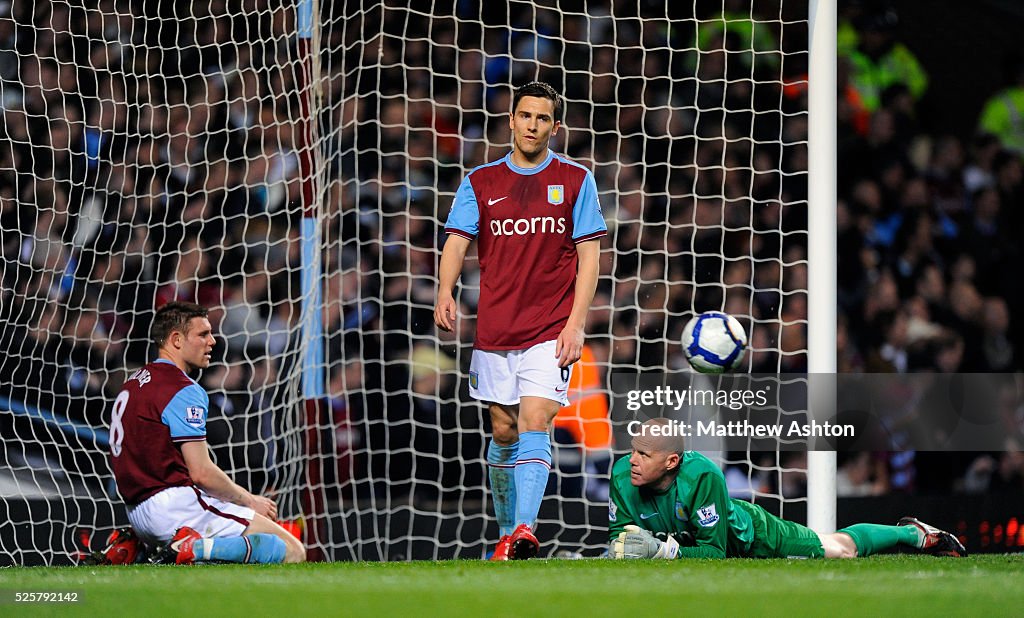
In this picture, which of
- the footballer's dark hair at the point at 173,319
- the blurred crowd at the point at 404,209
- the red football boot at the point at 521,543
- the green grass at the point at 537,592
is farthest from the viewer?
the blurred crowd at the point at 404,209

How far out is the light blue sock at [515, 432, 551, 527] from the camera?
14.9ft

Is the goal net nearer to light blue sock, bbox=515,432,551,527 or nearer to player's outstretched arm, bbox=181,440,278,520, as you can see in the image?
player's outstretched arm, bbox=181,440,278,520

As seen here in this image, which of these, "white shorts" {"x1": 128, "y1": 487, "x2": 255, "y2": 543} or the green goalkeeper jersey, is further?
"white shorts" {"x1": 128, "y1": 487, "x2": 255, "y2": 543}

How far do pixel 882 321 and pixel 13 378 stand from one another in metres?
4.32

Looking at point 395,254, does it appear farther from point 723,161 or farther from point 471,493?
point 723,161

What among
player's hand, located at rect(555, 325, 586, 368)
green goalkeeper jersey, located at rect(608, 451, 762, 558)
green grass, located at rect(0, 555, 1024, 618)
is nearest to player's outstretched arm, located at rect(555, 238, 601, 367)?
player's hand, located at rect(555, 325, 586, 368)

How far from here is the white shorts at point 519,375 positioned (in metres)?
4.70

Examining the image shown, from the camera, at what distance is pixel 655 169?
726 cm

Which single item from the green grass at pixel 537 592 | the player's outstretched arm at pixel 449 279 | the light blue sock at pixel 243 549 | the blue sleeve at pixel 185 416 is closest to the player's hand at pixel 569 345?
the player's outstretched arm at pixel 449 279

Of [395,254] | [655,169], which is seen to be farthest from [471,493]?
[655,169]

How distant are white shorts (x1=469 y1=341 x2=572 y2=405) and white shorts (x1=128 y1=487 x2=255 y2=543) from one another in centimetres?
99

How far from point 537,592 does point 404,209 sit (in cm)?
412

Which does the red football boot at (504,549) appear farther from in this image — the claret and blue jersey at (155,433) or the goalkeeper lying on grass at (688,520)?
the claret and blue jersey at (155,433)

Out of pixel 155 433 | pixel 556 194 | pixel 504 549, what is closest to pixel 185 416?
pixel 155 433
